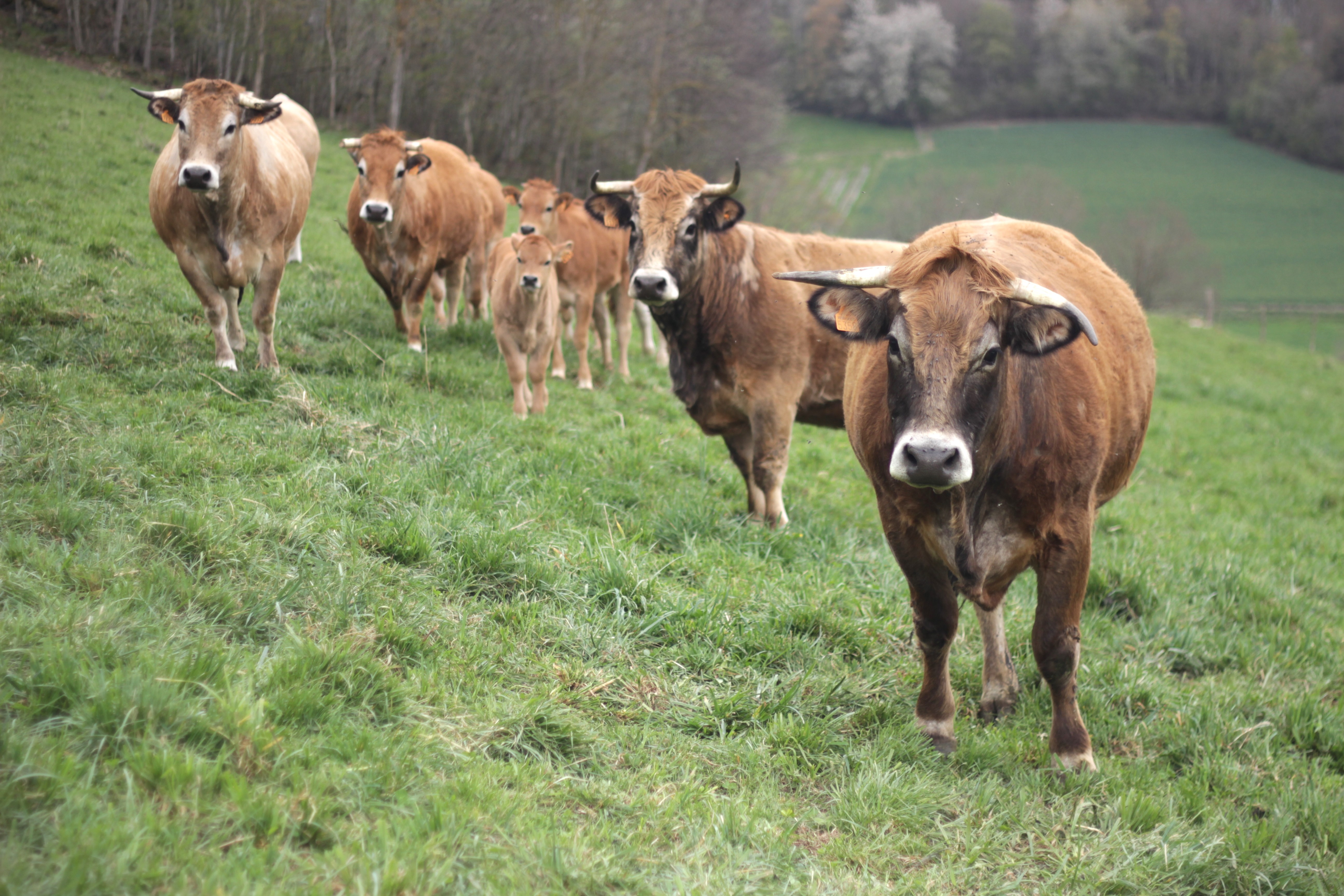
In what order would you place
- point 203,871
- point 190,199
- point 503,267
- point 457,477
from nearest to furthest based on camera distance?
1. point 203,871
2. point 457,477
3. point 190,199
4. point 503,267

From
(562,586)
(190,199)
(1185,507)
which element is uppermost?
(190,199)

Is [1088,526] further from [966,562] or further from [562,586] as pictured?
[562,586]

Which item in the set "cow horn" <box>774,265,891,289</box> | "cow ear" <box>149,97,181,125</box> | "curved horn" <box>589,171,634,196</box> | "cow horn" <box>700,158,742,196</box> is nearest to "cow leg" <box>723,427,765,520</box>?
"cow horn" <box>700,158,742,196</box>

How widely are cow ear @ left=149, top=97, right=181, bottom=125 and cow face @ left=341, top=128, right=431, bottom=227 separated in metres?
1.88

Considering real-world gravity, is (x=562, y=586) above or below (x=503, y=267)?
below

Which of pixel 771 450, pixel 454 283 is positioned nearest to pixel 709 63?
pixel 454 283

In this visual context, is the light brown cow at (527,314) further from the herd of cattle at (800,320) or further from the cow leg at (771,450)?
the cow leg at (771,450)

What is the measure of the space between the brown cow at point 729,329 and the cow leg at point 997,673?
212cm

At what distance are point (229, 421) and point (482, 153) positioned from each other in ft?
88.6

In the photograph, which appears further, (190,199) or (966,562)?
(190,199)

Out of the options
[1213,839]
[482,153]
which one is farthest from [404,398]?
[482,153]

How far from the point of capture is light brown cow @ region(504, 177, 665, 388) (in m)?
10.3

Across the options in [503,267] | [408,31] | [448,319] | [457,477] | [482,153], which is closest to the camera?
[457,477]

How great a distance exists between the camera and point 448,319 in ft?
37.0
